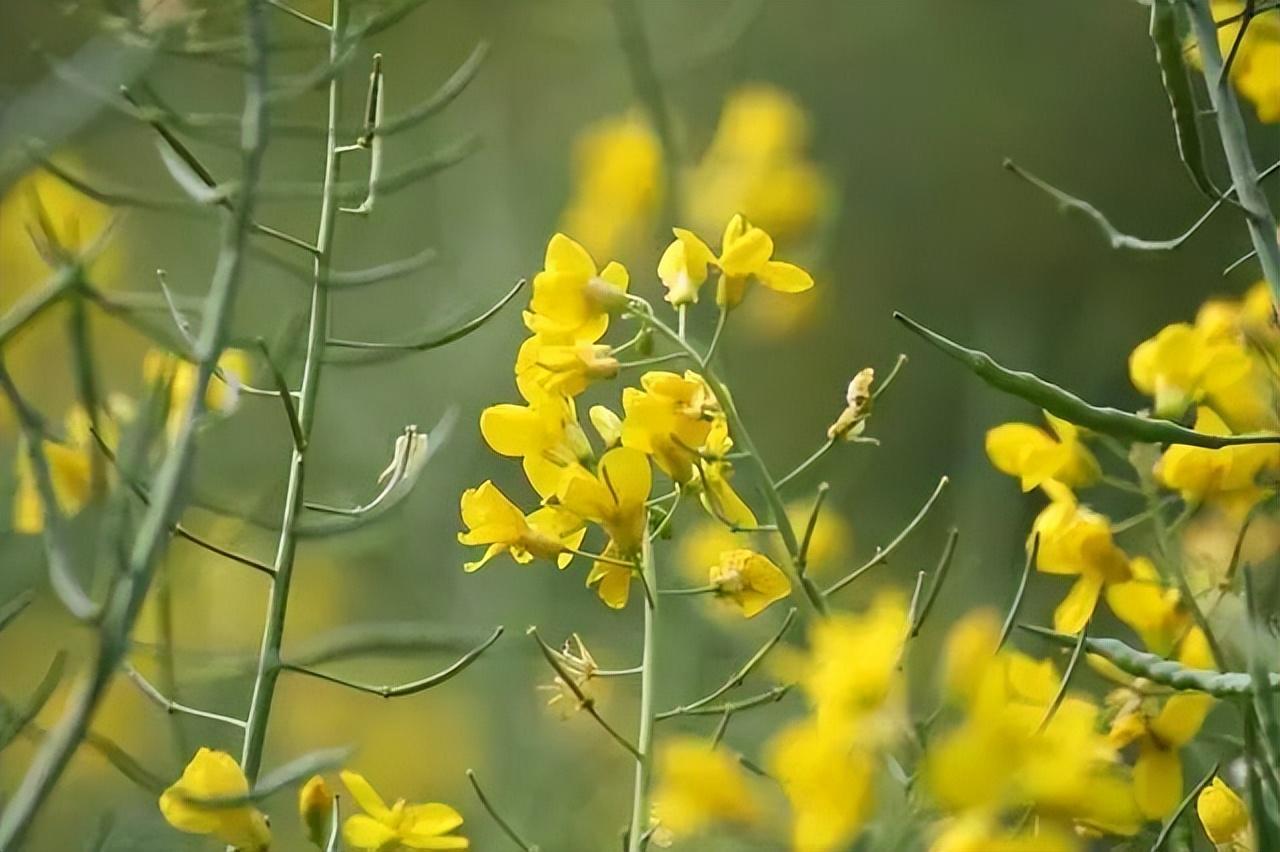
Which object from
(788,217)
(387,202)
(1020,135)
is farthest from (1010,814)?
(1020,135)

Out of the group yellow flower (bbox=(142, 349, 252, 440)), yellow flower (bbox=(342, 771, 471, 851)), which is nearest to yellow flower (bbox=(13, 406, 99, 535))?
yellow flower (bbox=(142, 349, 252, 440))

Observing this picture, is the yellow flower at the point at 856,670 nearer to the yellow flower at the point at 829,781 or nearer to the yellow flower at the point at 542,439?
the yellow flower at the point at 829,781

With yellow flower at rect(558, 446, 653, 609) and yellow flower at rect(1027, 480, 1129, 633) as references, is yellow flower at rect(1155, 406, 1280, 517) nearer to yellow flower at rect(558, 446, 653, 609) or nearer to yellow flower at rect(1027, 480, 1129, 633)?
yellow flower at rect(1027, 480, 1129, 633)

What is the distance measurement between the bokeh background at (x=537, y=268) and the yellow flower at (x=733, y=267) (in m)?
0.18

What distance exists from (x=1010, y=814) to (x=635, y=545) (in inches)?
5.5

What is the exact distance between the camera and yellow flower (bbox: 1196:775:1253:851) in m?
0.42

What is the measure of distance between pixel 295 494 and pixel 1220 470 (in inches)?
11.8

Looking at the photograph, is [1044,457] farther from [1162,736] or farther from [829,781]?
[829,781]

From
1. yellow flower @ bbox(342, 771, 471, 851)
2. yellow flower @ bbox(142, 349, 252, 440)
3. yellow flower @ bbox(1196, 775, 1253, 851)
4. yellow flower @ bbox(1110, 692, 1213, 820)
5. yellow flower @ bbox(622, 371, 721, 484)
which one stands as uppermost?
yellow flower @ bbox(142, 349, 252, 440)

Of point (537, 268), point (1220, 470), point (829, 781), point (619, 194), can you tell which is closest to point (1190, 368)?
point (1220, 470)

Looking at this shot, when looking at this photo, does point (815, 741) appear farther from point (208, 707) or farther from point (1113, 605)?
point (208, 707)

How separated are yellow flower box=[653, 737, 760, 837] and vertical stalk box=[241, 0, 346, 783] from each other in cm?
12

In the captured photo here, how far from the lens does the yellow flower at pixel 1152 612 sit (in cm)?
48

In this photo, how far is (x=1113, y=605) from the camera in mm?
487
